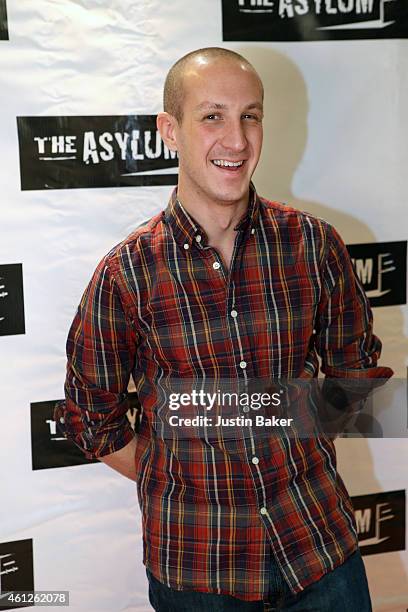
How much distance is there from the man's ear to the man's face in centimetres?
6

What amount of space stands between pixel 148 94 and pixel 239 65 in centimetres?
65

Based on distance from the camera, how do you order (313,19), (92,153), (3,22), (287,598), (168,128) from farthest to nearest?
(313,19) → (92,153) → (3,22) → (168,128) → (287,598)

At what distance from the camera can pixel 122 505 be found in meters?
2.28

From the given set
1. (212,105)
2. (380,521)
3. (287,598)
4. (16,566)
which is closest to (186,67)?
(212,105)

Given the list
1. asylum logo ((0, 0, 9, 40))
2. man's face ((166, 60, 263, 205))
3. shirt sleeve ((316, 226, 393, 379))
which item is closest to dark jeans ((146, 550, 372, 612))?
shirt sleeve ((316, 226, 393, 379))

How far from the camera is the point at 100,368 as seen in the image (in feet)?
5.11

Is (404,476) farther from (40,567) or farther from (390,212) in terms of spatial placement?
(40,567)

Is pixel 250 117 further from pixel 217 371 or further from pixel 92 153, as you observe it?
Result: pixel 92 153

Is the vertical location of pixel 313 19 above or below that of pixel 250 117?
above

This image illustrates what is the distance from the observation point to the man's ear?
62.6 inches

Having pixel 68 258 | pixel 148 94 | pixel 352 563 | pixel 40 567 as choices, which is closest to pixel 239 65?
pixel 148 94

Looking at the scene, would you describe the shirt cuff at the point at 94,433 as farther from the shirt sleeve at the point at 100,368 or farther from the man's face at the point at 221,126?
the man's face at the point at 221,126

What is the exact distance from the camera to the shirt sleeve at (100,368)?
1.53 meters

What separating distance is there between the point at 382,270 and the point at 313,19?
29.3 inches
